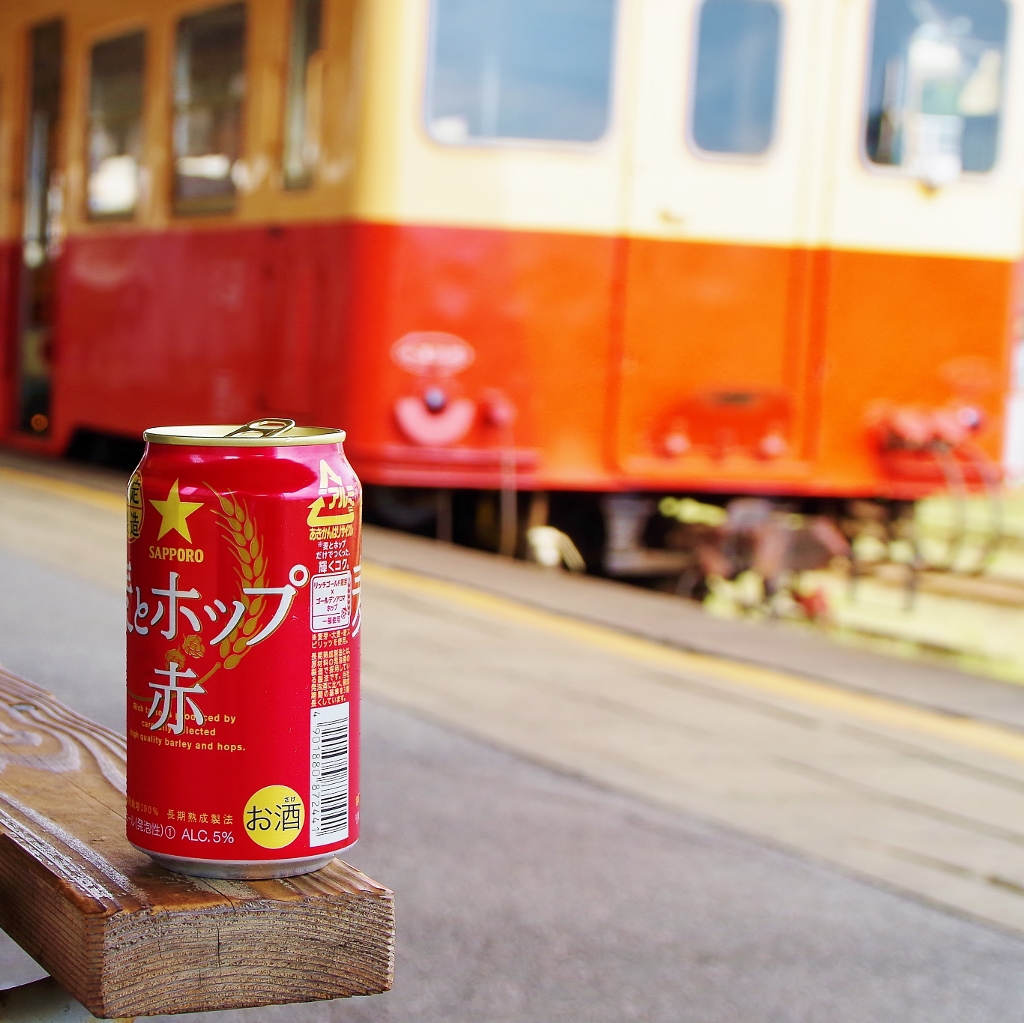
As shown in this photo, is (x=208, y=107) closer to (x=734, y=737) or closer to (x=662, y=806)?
(x=734, y=737)

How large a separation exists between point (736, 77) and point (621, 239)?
2.61 ft

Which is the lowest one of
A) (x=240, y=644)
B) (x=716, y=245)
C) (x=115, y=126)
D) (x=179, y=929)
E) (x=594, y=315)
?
(x=179, y=929)

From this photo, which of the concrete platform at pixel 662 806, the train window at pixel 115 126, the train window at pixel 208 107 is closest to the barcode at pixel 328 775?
the concrete platform at pixel 662 806

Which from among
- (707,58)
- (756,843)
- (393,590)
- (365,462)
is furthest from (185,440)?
(707,58)

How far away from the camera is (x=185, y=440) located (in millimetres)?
1235

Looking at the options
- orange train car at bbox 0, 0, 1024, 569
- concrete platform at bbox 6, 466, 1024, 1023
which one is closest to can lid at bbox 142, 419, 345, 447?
concrete platform at bbox 6, 466, 1024, 1023

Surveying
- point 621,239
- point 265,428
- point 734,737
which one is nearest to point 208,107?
point 621,239

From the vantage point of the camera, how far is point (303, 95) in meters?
6.70

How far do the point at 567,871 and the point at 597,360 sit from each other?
140 inches

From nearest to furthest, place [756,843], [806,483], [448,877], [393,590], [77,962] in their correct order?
[77,962], [448,877], [756,843], [393,590], [806,483]

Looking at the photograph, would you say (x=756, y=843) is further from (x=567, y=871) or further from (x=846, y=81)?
(x=846, y=81)

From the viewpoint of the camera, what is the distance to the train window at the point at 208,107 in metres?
7.11

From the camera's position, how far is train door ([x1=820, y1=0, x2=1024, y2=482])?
6691 millimetres

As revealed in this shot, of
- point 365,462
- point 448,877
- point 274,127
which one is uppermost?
point 274,127
